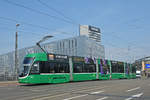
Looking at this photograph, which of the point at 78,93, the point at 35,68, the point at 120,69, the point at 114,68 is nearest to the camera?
the point at 78,93

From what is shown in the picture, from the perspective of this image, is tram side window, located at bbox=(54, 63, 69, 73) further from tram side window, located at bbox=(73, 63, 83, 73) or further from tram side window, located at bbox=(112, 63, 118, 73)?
tram side window, located at bbox=(112, 63, 118, 73)

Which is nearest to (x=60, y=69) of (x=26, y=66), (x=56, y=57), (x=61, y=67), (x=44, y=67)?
(x=61, y=67)

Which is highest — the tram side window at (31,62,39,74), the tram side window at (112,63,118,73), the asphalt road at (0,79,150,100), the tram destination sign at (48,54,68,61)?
the tram destination sign at (48,54,68,61)

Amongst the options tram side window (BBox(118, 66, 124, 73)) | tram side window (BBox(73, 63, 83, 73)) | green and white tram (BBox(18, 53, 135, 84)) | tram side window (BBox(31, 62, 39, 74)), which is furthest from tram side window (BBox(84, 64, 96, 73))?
tram side window (BBox(118, 66, 124, 73))

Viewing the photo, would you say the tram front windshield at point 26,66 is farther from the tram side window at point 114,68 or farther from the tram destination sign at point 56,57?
the tram side window at point 114,68

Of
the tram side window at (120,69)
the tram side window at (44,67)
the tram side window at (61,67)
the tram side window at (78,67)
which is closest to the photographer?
the tram side window at (44,67)

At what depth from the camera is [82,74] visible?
92.0 feet

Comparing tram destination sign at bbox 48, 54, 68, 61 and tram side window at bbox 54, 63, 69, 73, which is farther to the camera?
tram side window at bbox 54, 63, 69, 73

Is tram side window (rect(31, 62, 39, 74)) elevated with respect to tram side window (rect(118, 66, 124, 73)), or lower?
elevated

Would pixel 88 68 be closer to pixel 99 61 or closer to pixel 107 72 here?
pixel 99 61

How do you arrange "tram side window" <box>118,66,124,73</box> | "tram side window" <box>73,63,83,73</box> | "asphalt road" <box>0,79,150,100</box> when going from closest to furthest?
"asphalt road" <box>0,79,150,100</box> < "tram side window" <box>73,63,83,73</box> < "tram side window" <box>118,66,124,73</box>

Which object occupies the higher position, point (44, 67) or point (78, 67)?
point (44, 67)

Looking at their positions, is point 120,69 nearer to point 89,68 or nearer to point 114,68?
point 114,68

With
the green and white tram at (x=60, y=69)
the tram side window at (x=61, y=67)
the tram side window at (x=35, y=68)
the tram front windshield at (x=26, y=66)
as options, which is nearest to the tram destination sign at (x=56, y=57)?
the green and white tram at (x=60, y=69)
